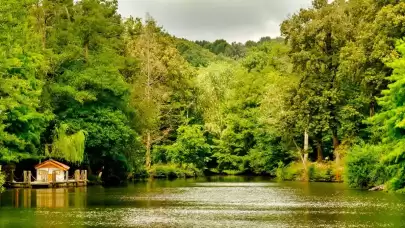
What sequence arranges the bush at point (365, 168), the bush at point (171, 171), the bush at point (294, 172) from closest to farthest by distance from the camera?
1. the bush at point (365, 168)
2. the bush at point (294, 172)
3. the bush at point (171, 171)

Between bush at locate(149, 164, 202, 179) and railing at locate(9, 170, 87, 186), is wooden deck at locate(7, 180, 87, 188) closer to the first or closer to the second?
railing at locate(9, 170, 87, 186)

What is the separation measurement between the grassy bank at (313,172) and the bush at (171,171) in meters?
11.8

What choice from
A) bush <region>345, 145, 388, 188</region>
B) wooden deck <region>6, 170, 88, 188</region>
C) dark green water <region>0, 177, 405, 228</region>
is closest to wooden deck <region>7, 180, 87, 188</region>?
wooden deck <region>6, 170, 88, 188</region>

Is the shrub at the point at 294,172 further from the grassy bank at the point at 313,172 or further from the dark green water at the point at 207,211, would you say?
the dark green water at the point at 207,211

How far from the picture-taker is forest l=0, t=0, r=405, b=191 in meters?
49.0

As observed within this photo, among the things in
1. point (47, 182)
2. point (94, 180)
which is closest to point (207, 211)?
point (47, 182)

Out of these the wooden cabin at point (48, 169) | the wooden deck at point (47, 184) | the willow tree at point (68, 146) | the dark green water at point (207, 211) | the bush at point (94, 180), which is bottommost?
the dark green water at point (207, 211)

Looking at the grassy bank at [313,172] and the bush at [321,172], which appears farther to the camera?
the bush at [321,172]

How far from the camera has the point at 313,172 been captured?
70.8 meters

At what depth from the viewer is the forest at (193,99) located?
→ 49.0 m

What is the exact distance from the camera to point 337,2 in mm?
65375

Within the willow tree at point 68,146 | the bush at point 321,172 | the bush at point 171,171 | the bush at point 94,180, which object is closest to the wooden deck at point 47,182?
the willow tree at point 68,146

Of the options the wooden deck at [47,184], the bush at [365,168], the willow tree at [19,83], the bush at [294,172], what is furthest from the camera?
the bush at [294,172]

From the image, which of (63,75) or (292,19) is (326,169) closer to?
(292,19)
